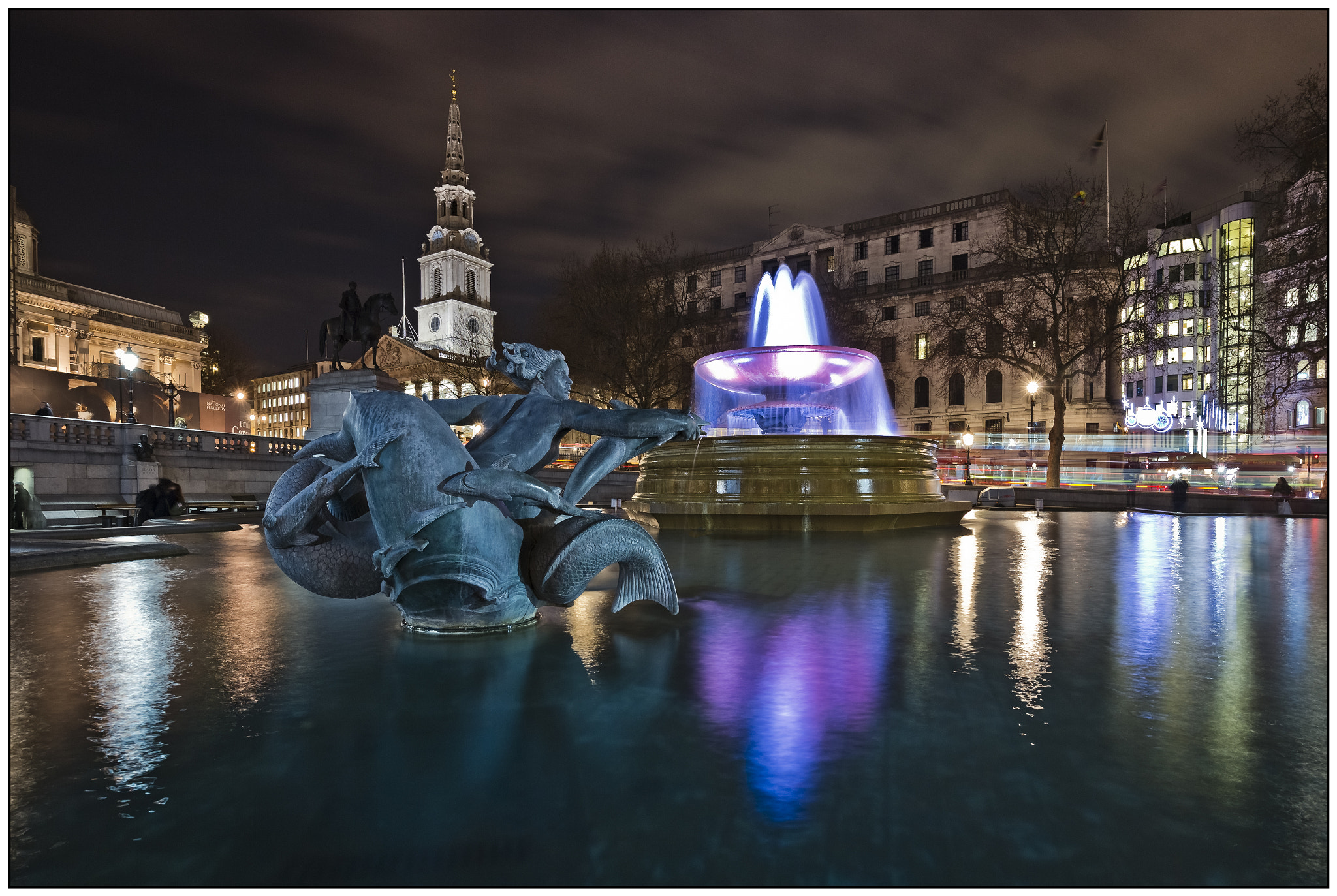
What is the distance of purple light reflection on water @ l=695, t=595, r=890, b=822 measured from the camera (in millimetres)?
2428

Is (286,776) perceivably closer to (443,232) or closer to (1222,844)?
(1222,844)

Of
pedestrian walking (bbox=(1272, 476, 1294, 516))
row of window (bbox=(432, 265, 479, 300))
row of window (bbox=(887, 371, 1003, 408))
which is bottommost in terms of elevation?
pedestrian walking (bbox=(1272, 476, 1294, 516))

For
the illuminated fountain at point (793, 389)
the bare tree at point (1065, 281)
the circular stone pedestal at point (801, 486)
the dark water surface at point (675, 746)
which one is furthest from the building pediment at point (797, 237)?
the dark water surface at point (675, 746)

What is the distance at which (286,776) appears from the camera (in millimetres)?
2338

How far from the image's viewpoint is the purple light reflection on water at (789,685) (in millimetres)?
2428

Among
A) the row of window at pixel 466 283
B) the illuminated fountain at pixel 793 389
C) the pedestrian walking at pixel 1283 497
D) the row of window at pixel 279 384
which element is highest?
the row of window at pixel 466 283

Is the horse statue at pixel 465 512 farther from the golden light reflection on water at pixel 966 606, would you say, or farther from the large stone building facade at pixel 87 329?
the large stone building facade at pixel 87 329

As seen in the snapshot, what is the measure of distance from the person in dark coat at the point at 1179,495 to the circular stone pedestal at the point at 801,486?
11.1 metres

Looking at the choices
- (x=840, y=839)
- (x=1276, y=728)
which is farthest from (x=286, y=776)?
(x=1276, y=728)

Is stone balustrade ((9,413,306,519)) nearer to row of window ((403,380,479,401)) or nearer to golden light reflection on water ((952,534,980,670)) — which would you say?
golden light reflection on water ((952,534,980,670))

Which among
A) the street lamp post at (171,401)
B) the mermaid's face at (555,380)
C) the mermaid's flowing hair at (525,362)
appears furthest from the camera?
the street lamp post at (171,401)

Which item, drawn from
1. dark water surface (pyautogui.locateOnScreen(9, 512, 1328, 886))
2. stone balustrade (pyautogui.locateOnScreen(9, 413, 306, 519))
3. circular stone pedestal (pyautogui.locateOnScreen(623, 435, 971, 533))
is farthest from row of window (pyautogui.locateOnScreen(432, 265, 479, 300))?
dark water surface (pyautogui.locateOnScreen(9, 512, 1328, 886))

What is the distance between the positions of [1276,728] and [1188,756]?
609 mm

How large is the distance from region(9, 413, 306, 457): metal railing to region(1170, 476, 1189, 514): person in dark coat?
78.3 ft
